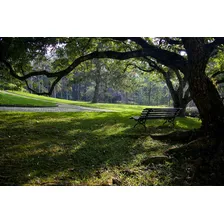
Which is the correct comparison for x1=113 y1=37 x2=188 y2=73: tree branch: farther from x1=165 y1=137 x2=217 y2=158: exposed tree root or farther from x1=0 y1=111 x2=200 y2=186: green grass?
x1=165 y1=137 x2=217 y2=158: exposed tree root

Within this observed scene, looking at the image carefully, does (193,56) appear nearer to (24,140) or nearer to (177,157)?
(177,157)

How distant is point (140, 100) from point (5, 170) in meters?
79.0

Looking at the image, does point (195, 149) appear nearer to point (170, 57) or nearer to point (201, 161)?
point (201, 161)

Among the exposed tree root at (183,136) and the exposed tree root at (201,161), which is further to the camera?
the exposed tree root at (183,136)

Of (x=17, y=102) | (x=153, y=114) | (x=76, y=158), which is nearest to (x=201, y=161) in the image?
(x=76, y=158)

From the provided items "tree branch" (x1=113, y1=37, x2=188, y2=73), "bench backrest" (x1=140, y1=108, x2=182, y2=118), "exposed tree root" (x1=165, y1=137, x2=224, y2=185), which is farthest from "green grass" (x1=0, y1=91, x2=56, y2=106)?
"exposed tree root" (x1=165, y1=137, x2=224, y2=185)

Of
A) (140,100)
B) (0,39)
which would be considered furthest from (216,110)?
(140,100)

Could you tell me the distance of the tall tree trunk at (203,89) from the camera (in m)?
6.88

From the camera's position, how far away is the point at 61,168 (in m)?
5.46

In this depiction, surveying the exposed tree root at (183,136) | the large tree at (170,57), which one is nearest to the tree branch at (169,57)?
the large tree at (170,57)

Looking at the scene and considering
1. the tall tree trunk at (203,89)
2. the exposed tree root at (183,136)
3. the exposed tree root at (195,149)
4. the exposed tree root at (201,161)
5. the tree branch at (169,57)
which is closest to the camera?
the exposed tree root at (201,161)

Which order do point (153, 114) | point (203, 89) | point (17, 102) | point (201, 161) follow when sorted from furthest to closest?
point (17, 102)
point (153, 114)
point (203, 89)
point (201, 161)

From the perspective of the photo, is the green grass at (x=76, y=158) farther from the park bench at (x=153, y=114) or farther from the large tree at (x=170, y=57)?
the large tree at (x=170, y=57)

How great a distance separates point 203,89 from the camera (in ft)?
22.6
